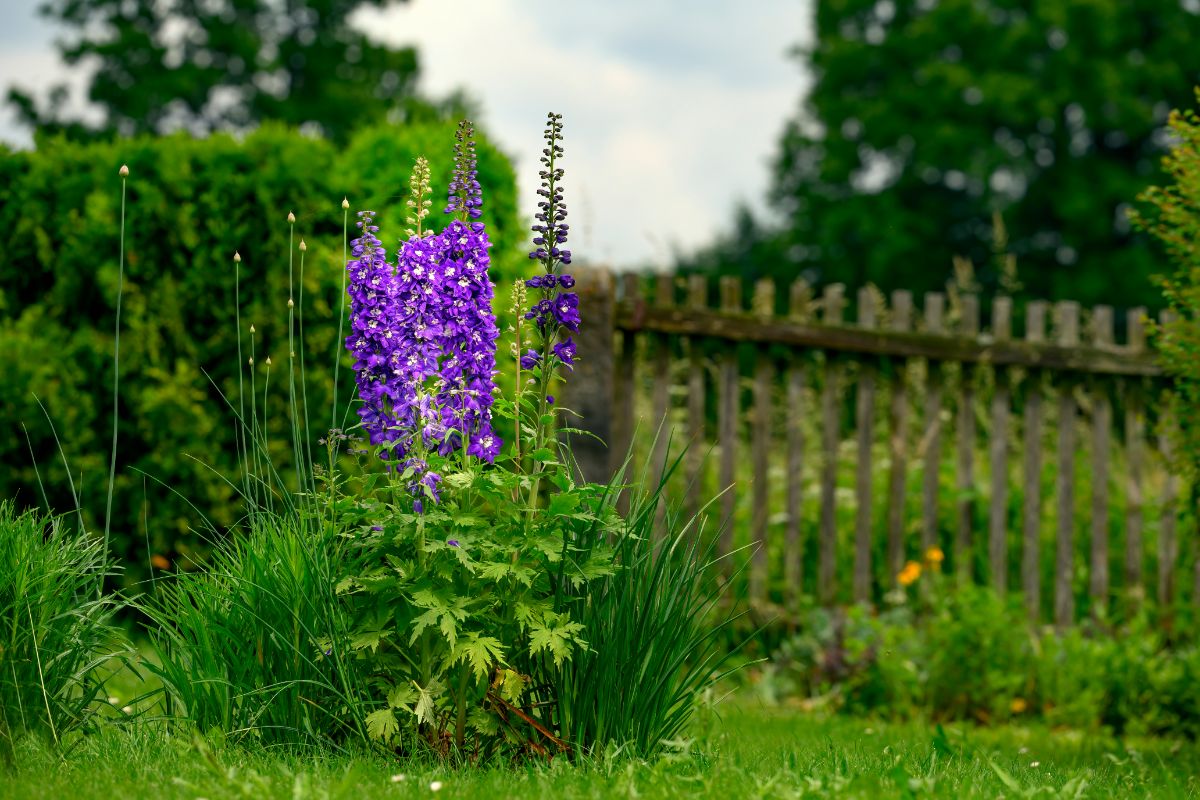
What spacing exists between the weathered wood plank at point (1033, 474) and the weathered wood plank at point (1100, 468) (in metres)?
0.35

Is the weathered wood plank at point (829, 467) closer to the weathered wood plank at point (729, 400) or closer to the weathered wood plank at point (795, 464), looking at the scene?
the weathered wood plank at point (795, 464)

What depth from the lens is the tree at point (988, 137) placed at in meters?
19.9

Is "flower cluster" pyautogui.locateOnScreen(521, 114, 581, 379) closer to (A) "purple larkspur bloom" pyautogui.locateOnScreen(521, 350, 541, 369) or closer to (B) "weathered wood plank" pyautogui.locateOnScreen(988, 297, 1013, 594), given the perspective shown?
(A) "purple larkspur bloom" pyautogui.locateOnScreen(521, 350, 541, 369)

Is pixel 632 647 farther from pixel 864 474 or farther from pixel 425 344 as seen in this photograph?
pixel 864 474

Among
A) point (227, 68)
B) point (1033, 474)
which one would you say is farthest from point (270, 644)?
point (227, 68)

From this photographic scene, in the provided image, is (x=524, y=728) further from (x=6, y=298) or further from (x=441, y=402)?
(x=6, y=298)

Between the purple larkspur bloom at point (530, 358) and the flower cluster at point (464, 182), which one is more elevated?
the flower cluster at point (464, 182)

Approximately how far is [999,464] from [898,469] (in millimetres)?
641

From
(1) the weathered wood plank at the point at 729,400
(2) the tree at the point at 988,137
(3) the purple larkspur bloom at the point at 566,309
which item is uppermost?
(2) the tree at the point at 988,137

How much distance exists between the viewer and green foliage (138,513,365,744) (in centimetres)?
310

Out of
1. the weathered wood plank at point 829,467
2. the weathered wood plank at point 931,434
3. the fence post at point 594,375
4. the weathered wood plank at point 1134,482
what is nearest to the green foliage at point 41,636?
the fence post at point 594,375

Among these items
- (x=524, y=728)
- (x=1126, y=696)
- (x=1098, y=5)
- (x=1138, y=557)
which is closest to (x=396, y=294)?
(x=524, y=728)

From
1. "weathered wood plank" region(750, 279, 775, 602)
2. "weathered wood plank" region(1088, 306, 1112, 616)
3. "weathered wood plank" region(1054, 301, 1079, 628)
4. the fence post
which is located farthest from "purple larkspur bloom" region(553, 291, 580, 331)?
"weathered wood plank" region(1088, 306, 1112, 616)

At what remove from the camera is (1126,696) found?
5.58 meters
